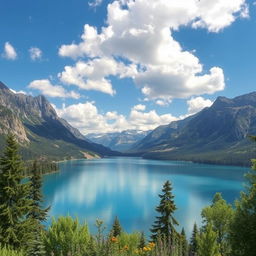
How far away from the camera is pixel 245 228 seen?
845 inches

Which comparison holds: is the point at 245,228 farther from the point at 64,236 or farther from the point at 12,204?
the point at 12,204

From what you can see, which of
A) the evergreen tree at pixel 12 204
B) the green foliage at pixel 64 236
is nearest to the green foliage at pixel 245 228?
A: the green foliage at pixel 64 236

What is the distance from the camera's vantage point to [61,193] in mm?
145500

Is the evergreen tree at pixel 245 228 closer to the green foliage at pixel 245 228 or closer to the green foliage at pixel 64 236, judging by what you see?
the green foliage at pixel 245 228

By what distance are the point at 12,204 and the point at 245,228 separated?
62.8ft

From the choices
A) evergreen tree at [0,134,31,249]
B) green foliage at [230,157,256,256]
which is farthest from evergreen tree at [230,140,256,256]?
evergreen tree at [0,134,31,249]

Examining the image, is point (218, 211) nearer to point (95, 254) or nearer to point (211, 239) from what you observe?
point (211, 239)

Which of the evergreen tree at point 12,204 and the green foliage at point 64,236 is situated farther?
the evergreen tree at point 12,204

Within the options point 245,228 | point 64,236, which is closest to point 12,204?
point 64,236

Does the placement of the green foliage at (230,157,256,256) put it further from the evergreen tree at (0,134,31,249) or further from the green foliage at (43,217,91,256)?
the evergreen tree at (0,134,31,249)

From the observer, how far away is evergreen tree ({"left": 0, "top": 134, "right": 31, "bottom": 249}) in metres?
24.3

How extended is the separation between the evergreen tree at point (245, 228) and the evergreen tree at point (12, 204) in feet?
56.0

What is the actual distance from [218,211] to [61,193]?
4047 inches

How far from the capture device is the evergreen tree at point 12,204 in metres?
24.3
